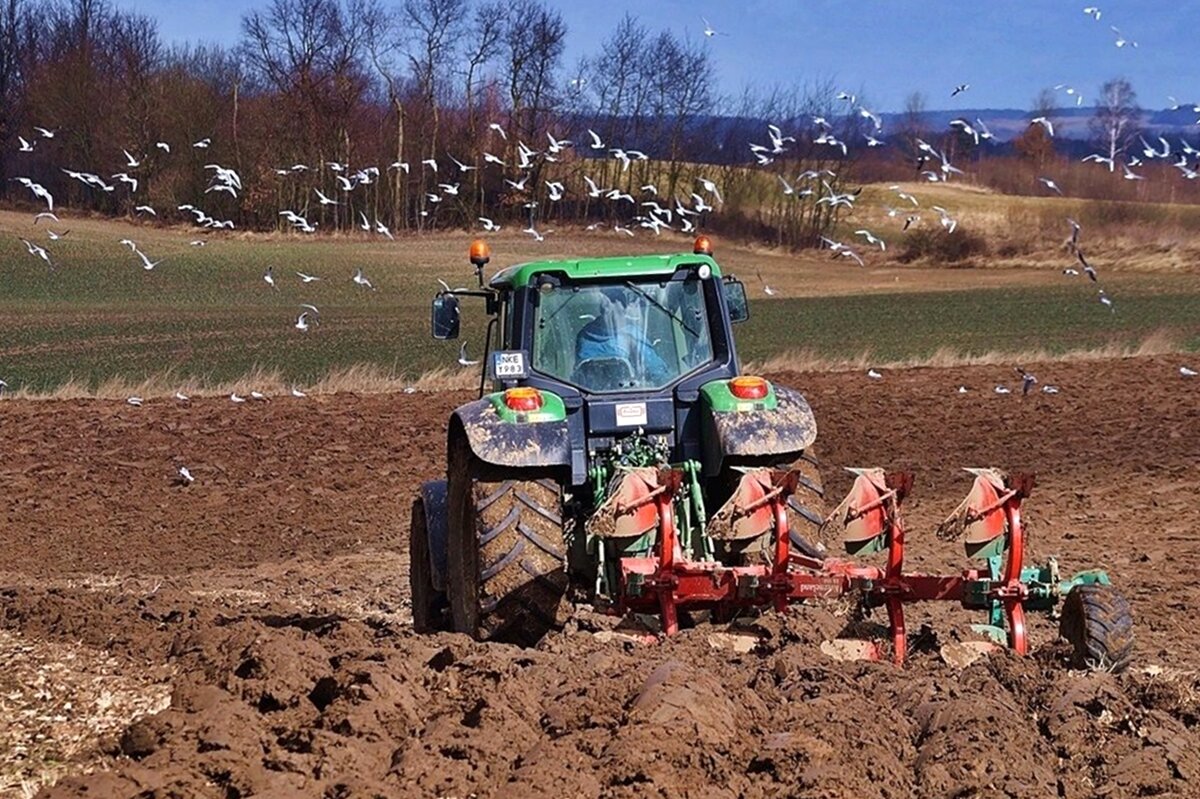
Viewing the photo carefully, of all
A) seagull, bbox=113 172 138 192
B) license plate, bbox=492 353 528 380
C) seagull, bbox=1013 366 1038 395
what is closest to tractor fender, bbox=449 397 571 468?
license plate, bbox=492 353 528 380

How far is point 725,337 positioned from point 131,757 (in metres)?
3.82

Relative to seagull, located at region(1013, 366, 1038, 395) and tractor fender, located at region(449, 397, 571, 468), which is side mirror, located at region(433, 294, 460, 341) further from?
seagull, located at region(1013, 366, 1038, 395)

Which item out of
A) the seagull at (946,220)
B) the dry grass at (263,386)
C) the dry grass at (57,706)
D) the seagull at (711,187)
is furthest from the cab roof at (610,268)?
the seagull at (946,220)

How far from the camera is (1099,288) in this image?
3762 centimetres

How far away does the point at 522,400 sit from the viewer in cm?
703

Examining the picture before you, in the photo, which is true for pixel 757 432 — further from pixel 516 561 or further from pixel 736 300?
pixel 736 300

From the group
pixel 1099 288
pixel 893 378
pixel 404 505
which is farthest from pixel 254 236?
pixel 404 505

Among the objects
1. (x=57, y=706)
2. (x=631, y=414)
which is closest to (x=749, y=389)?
(x=631, y=414)

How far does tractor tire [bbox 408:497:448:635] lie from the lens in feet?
27.7

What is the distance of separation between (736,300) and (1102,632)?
301cm

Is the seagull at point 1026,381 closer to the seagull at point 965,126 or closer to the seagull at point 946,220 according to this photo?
the seagull at point 965,126

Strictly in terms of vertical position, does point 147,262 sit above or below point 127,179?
below

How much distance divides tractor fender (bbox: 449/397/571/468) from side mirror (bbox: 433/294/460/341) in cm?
120

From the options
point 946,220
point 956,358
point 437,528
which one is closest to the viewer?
point 437,528
